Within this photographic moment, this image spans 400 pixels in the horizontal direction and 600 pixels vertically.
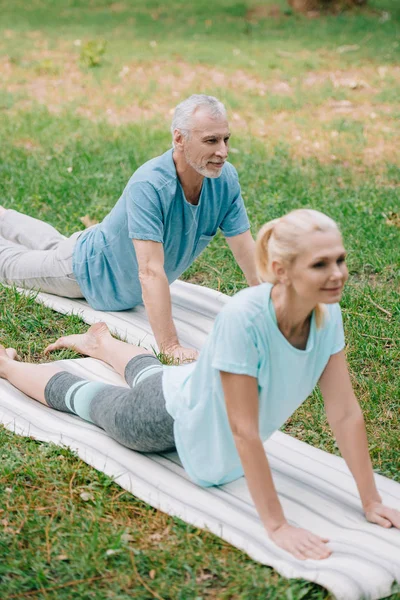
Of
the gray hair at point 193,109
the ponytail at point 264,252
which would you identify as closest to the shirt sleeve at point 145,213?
the gray hair at point 193,109

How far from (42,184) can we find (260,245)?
4114 mm

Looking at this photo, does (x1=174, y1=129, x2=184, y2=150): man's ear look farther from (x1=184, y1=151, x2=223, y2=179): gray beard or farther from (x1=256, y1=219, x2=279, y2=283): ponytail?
(x1=256, y1=219, x2=279, y2=283): ponytail

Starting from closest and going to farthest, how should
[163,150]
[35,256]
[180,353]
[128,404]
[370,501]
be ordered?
[370,501] → [128,404] → [180,353] → [35,256] → [163,150]

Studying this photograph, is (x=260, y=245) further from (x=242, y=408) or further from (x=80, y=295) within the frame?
(x=80, y=295)

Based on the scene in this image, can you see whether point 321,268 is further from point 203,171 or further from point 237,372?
point 203,171

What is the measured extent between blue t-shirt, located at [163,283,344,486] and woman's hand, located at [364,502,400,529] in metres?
0.43

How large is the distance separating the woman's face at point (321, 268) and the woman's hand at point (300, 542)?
77 cm

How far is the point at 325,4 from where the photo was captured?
14.6m

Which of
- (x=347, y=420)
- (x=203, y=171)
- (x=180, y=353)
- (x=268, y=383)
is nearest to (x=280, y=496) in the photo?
(x=347, y=420)

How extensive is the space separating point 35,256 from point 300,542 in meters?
2.74

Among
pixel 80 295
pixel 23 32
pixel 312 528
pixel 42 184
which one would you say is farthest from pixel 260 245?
pixel 23 32

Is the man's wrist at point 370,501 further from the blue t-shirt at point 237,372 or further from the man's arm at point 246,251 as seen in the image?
the man's arm at point 246,251

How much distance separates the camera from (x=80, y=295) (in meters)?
4.91

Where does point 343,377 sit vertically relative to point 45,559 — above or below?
above
